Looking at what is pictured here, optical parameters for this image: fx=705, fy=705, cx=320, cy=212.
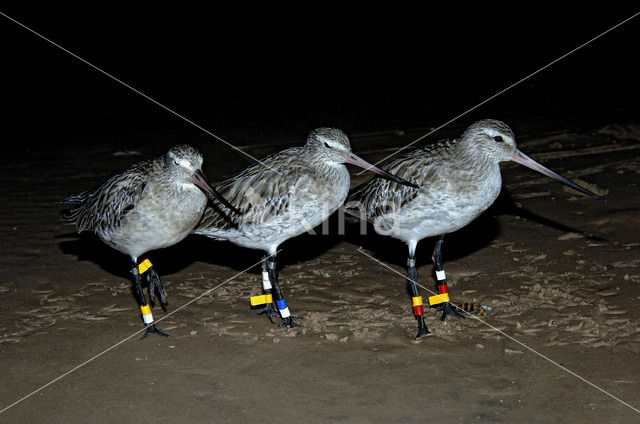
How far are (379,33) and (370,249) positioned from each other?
18445 millimetres

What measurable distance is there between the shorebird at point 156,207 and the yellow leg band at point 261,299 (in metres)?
0.80

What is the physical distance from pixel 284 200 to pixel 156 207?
1.06 metres

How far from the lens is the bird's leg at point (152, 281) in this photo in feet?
20.7

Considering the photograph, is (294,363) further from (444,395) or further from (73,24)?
(73,24)

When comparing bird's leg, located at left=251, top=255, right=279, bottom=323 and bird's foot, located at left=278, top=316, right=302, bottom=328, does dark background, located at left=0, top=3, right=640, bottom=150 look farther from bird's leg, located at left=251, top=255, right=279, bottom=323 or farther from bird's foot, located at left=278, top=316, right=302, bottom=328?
bird's foot, located at left=278, top=316, right=302, bottom=328

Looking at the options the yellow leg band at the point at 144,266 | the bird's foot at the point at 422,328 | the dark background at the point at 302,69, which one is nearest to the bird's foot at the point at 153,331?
the yellow leg band at the point at 144,266

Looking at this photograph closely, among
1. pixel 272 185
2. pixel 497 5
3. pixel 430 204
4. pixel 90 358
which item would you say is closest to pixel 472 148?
pixel 430 204

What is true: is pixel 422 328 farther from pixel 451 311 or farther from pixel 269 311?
pixel 269 311

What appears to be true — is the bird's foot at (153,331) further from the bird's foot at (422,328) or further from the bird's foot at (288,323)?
the bird's foot at (422,328)

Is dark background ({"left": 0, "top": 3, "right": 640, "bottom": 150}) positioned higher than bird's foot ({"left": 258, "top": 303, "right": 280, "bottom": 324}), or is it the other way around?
dark background ({"left": 0, "top": 3, "right": 640, "bottom": 150})

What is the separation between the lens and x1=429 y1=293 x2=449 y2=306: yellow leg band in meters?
6.02

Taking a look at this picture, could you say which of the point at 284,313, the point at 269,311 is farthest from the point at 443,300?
the point at 269,311

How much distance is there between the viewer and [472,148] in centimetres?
595

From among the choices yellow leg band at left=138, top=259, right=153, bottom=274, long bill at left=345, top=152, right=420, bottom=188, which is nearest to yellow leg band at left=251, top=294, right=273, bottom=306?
yellow leg band at left=138, top=259, right=153, bottom=274
